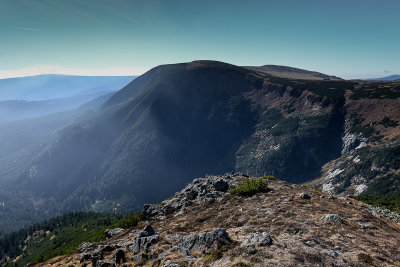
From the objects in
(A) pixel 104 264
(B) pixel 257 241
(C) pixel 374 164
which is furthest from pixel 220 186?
(C) pixel 374 164

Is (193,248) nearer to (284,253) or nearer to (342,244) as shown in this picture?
(284,253)

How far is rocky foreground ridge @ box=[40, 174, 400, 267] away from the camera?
552 inches

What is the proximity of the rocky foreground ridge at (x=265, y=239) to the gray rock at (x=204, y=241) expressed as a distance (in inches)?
2.6

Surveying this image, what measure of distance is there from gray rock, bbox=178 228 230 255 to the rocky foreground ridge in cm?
7

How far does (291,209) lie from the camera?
23.7 metres

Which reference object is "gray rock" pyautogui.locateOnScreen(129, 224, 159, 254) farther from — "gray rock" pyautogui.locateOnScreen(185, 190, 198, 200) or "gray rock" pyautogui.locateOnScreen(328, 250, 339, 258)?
"gray rock" pyautogui.locateOnScreen(185, 190, 198, 200)

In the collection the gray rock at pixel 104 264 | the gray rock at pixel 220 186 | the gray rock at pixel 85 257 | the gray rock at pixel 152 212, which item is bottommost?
the gray rock at pixel 152 212

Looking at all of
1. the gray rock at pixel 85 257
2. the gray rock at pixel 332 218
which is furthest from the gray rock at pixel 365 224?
the gray rock at pixel 85 257

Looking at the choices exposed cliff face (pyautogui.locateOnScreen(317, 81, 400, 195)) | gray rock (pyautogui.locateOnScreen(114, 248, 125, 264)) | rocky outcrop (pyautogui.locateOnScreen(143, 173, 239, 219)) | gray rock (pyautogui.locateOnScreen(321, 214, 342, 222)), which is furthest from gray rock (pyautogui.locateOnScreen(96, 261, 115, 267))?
exposed cliff face (pyautogui.locateOnScreen(317, 81, 400, 195))

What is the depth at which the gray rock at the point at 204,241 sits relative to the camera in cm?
1675

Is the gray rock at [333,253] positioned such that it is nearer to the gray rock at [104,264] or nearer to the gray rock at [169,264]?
the gray rock at [169,264]

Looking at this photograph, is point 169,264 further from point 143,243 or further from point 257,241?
point 257,241

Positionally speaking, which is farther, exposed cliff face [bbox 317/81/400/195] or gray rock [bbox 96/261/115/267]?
exposed cliff face [bbox 317/81/400/195]

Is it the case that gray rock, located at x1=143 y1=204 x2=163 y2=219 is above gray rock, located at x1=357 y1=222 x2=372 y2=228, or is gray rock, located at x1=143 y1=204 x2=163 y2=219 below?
below
